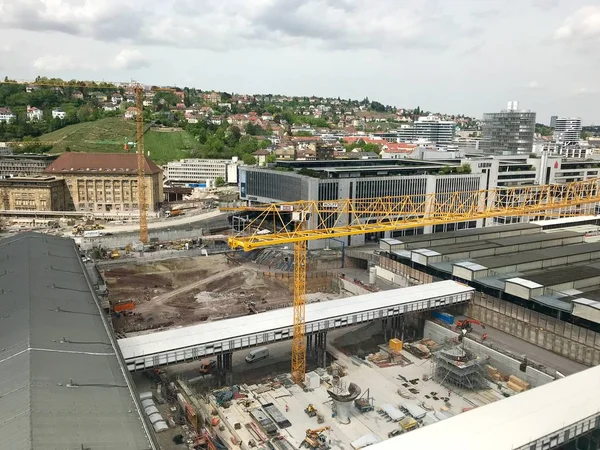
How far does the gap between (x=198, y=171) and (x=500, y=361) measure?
283ft

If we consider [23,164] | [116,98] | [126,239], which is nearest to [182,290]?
[126,239]

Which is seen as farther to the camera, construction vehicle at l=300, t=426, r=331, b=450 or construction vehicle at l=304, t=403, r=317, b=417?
construction vehicle at l=304, t=403, r=317, b=417

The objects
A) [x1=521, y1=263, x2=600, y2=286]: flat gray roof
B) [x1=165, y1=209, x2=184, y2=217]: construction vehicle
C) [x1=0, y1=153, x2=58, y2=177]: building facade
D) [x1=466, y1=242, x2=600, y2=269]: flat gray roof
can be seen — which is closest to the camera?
[x1=521, y1=263, x2=600, y2=286]: flat gray roof

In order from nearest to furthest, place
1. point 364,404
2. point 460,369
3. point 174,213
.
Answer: point 364,404 < point 460,369 < point 174,213

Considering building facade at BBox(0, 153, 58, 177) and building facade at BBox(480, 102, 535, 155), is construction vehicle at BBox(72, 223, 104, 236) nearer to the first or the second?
building facade at BBox(0, 153, 58, 177)

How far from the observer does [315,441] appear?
2264 cm

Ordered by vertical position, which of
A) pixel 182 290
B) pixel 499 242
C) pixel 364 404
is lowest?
pixel 182 290

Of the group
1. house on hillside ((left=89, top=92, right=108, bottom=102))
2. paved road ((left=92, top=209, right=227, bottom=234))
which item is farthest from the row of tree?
house on hillside ((left=89, top=92, right=108, bottom=102))

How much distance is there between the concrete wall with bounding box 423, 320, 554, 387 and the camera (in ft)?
88.9

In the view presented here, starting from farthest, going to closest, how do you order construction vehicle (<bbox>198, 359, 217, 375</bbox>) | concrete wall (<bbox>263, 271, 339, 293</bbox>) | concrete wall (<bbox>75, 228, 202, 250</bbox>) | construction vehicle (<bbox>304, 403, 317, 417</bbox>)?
concrete wall (<bbox>75, 228, 202, 250</bbox>)
concrete wall (<bbox>263, 271, 339, 293</bbox>)
construction vehicle (<bbox>198, 359, 217, 375</bbox>)
construction vehicle (<bbox>304, 403, 317, 417</bbox>)

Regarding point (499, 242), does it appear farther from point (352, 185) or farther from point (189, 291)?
point (189, 291)

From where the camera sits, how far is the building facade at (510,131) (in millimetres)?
110938

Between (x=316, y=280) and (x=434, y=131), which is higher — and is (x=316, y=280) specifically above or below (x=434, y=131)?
below

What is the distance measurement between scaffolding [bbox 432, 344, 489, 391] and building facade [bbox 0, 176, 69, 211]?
66.6 metres
